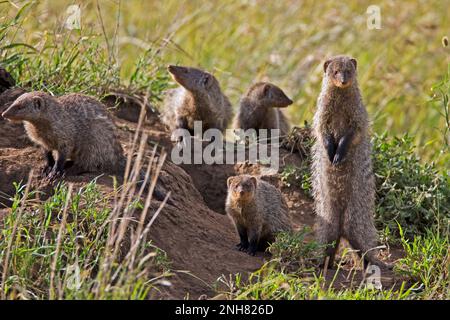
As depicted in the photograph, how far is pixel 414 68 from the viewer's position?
893 centimetres

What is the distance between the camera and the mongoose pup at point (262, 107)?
6914 mm

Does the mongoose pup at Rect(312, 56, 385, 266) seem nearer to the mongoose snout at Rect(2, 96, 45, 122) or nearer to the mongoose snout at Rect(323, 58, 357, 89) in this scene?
the mongoose snout at Rect(323, 58, 357, 89)

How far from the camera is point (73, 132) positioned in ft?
17.0

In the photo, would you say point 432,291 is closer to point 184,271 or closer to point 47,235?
point 184,271

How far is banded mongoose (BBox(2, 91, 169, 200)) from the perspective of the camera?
5.02 meters

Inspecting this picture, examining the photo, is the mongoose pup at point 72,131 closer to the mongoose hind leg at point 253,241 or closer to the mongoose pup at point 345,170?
the mongoose hind leg at point 253,241

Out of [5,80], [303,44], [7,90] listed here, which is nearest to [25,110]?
[7,90]

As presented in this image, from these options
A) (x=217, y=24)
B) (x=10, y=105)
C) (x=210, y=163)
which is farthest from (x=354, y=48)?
(x=10, y=105)

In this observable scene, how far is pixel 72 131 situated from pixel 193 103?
173 centimetres

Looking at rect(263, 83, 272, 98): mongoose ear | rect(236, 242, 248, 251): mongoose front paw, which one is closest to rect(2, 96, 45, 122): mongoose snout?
rect(236, 242, 248, 251): mongoose front paw

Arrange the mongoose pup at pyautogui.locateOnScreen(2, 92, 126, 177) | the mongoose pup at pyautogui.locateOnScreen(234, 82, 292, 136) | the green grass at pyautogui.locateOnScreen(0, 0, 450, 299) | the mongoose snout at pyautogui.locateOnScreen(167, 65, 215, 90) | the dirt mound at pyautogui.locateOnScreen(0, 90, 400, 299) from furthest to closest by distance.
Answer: the mongoose pup at pyautogui.locateOnScreen(234, 82, 292, 136) < the mongoose snout at pyautogui.locateOnScreen(167, 65, 215, 90) < the mongoose pup at pyautogui.locateOnScreen(2, 92, 126, 177) < the dirt mound at pyautogui.locateOnScreen(0, 90, 400, 299) < the green grass at pyautogui.locateOnScreen(0, 0, 450, 299)

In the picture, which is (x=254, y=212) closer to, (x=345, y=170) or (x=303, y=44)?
(x=345, y=170)

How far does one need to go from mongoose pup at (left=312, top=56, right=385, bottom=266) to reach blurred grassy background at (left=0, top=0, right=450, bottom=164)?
7.59ft

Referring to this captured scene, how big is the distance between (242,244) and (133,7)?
5.03m
